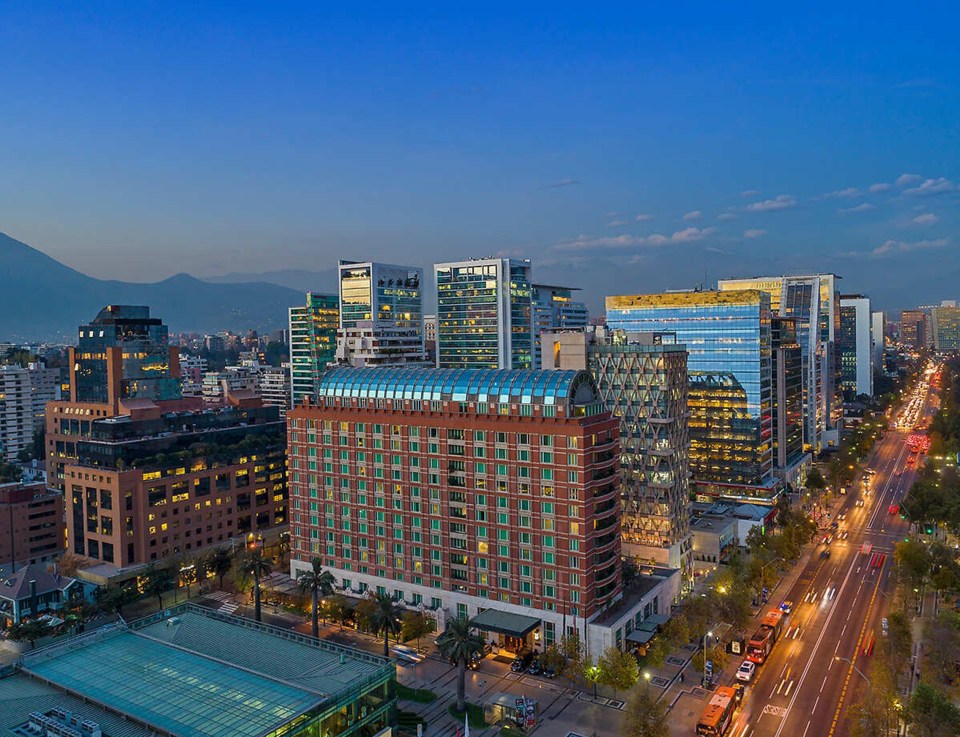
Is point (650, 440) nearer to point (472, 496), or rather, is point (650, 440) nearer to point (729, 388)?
point (472, 496)

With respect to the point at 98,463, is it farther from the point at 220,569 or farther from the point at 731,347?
the point at 731,347

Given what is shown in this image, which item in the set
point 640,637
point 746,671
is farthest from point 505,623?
point 746,671

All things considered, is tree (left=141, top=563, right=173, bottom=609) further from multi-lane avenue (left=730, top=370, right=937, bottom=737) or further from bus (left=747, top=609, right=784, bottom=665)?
bus (left=747, top=609, right=784, bottom=665)

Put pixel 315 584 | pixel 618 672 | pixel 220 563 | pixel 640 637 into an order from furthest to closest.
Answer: pixel 220 563 < pixel 315 584 < pixel 640 637 < pixel 618 672

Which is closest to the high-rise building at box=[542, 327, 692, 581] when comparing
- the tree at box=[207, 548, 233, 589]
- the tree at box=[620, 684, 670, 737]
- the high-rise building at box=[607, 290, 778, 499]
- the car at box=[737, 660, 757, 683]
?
the car at box=[737, 660, 757, 683]

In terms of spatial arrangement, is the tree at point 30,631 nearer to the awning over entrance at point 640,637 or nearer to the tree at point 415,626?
the tree at point 415,626

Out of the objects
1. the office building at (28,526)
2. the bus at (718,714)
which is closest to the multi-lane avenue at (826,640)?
the bus at (718,714)

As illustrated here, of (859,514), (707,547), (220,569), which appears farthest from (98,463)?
(859,514)
